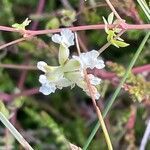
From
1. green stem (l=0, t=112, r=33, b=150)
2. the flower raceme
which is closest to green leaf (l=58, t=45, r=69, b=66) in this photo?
the flower raceme

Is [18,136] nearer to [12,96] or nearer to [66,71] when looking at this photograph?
[66,71]

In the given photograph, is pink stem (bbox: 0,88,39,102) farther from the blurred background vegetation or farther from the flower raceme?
the flower raceme

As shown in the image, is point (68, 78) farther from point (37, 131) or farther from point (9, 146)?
point (37, 131)

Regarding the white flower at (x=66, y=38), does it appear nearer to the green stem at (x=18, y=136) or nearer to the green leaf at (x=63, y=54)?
the green leaf at (x=63, y=54)

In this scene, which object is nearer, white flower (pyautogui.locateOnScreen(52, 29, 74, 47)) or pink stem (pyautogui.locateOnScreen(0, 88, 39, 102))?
white flower (pyautogui.locateOnScreen(52, 29, 74, 47))

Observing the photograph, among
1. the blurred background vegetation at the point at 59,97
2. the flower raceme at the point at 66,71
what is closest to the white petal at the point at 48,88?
the flower raceme at the point at 66,71
